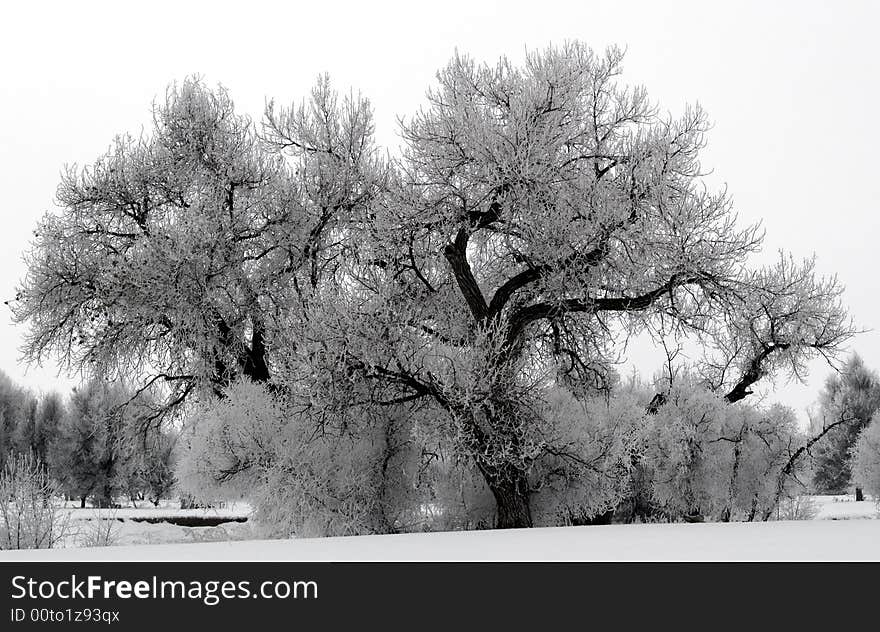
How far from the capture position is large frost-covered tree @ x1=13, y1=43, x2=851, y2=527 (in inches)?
555

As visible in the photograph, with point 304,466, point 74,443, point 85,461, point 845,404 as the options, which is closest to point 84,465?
point 85,461

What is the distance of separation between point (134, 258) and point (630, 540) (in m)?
12.9

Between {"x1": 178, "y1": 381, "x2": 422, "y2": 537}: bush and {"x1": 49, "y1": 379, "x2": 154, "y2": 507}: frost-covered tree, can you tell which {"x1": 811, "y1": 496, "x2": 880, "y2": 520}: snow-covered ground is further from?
{"x1": 49, "y1": 379, "x2": 154, "y2": 507}: frost-covered tree

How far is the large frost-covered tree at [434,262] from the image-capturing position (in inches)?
555

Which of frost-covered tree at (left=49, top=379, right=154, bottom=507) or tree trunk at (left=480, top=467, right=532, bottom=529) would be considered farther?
frost-covered tree at (left=49, top=379, right=154, bottom=507)

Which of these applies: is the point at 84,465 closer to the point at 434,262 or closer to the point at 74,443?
the point at 74,443

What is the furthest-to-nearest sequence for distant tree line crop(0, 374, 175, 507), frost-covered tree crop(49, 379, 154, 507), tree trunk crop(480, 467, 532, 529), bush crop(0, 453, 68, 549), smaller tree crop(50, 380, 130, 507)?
smaller tree crop(50, 380, 130, 507) < frost-covered tree crop(49, 379, 154, 507) < distant tree line crop(0, 374, 175, 507) < tree trunk crop(480, 467, 532, 529) < bush crop(0, 453, 68, 549)

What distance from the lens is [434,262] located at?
17.2 meters

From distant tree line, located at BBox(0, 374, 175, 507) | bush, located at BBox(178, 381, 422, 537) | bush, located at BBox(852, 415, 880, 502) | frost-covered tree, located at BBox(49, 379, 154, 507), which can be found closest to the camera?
bush, located at BBox(178, 381, 422, 537)

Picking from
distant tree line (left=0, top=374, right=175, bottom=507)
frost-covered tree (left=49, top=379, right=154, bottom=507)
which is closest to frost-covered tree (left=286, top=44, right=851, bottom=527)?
distant tree line (left=0, top=374, right=175, bottom=507)

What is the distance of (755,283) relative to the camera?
51.1 ft

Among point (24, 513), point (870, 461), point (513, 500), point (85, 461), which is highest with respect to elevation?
point (85, 461)
